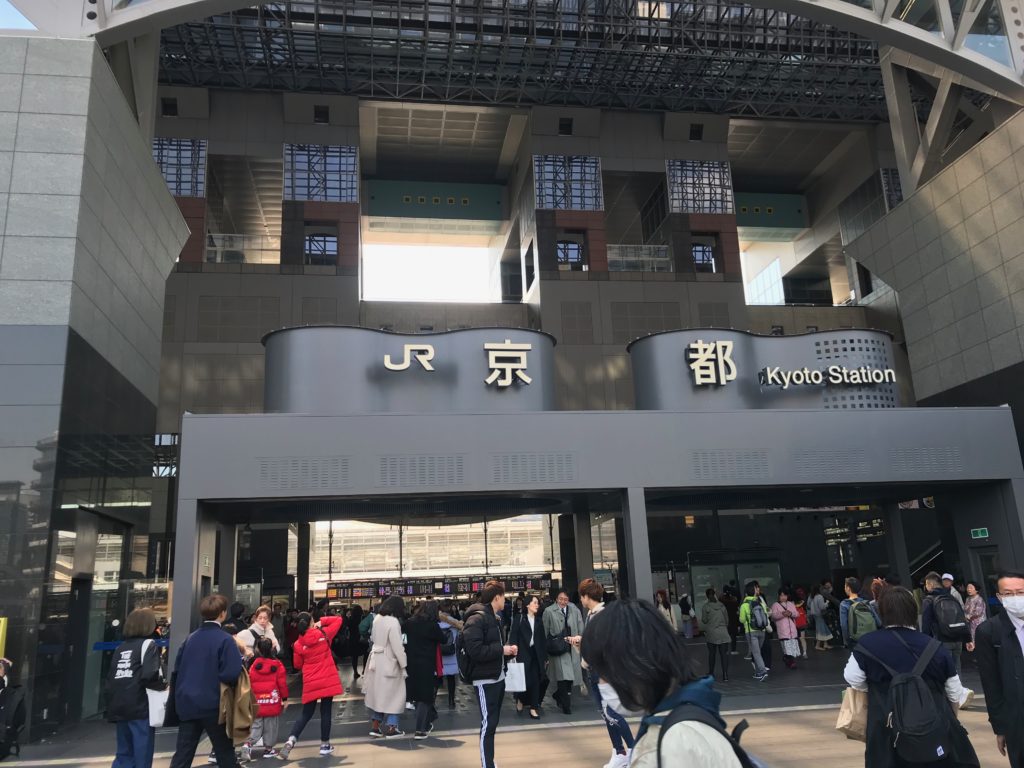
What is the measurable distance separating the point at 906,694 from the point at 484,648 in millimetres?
3621

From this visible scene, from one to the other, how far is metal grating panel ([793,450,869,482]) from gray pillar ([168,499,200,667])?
26.4ft

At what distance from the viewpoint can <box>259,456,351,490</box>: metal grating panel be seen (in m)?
10.2

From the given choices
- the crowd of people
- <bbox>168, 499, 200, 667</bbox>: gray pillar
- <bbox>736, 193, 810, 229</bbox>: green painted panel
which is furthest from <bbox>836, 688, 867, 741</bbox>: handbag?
<bbox>736, 193, 810, 229</bbox>: green painted panel

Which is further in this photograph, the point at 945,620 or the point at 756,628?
the point at 756,628

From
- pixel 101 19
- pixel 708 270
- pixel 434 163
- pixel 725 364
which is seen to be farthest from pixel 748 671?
pixel 434 163

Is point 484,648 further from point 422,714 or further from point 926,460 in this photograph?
point 926,460

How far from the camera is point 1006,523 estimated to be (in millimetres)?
11789

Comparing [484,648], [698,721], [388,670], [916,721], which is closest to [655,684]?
[698,721]

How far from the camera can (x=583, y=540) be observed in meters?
14.2

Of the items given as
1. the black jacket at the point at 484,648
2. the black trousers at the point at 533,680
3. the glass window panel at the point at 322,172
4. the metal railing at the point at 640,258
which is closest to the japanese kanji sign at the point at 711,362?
the black trousers at the point at 533,680

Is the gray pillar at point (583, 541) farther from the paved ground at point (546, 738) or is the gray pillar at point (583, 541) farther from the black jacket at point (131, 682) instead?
the black jacket at point (131, 682)

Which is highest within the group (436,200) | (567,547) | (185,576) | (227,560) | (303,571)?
(436,200)

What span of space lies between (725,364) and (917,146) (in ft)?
35.6

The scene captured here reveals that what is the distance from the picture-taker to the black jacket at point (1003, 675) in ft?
13.3
